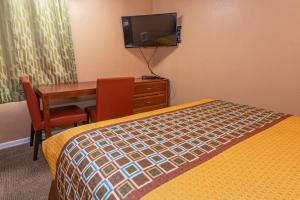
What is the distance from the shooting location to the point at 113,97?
7.89 ft

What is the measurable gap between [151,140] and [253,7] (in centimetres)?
202

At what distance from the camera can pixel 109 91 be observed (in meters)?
2.35

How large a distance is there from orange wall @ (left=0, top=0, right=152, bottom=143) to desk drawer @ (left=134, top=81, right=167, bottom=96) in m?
0.51

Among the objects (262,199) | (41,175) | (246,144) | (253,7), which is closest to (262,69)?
→ (253,7)

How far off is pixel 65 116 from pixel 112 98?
0.55 metres

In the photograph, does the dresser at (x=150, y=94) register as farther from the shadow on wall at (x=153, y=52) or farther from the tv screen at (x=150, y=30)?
the tv screen at (x=150, y=30)

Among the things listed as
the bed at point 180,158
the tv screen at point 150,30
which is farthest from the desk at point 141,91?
the bed at point 180,158

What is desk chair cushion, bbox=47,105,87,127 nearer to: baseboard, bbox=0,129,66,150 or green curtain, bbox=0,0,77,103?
green curtain, bbox=0,0,77,103

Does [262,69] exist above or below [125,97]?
above

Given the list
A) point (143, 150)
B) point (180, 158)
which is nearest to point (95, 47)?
point (143, 150)

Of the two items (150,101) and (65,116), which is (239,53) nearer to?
(150,101)

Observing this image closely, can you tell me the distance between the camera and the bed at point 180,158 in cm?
80

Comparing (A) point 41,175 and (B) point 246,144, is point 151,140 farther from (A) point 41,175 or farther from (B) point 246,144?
(A) point 41,175

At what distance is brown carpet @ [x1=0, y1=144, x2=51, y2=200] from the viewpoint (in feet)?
5.79
